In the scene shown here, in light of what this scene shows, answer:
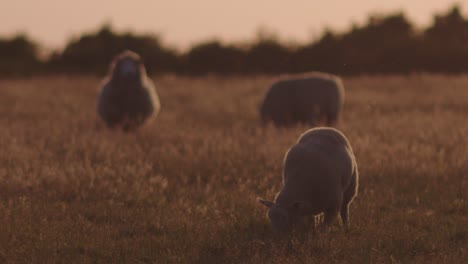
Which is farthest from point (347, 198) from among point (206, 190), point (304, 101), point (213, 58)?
point (213, 58)

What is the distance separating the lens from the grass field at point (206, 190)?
20.5 ft

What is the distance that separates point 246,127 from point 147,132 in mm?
1888

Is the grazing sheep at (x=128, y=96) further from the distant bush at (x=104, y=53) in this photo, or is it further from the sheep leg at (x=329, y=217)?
the distant bush at (x=104, y=53)

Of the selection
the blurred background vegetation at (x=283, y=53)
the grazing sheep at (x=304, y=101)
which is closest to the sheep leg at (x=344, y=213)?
the grazing sheep at (x=304, y=101)

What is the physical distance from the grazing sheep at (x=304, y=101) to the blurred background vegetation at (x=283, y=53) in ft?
38.8

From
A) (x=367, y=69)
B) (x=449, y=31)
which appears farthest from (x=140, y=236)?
(x=449, y=31)

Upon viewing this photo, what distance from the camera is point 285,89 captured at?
13094mm

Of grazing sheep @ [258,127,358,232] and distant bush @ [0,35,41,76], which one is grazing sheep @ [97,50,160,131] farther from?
distant bush @ [0,35,41,76]

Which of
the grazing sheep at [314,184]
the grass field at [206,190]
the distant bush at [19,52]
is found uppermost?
the distant bush at [19,52]

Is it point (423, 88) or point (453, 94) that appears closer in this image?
point (453, 94)

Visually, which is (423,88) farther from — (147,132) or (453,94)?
(147,132)

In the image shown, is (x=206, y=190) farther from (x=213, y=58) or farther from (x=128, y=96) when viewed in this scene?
(x=213, y=58)

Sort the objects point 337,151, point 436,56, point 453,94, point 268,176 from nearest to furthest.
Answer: point 337,151
point 268,176
point 453,94
point 436,56

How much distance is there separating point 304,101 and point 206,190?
4901 millimetres
